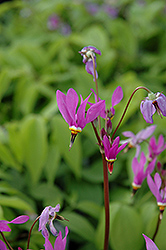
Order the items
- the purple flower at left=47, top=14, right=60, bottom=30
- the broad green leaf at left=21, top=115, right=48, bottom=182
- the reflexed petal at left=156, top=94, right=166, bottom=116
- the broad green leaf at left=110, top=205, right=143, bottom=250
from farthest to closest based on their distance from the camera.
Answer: the purple flower at left=47, top=14, right=60, bottom=30 < the broad green leaf at left=21, top=115, right=48, bottom=182 < the broad green leaf at left=110, top=205, right=143, bottom=250 < the reflexed petal at left=156, top=94, right=166, bottom=116

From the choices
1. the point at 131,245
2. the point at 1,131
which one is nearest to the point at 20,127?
the point at 1,131

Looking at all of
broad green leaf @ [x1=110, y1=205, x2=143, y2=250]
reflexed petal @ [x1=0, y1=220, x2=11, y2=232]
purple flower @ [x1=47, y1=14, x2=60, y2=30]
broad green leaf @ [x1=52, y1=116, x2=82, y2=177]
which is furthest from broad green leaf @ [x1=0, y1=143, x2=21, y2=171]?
purple flower @ [x1=47, y1=14, x2=60, y2=30]

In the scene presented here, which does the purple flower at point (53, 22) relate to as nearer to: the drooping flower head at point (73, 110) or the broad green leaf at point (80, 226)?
the broad green leaf at point (80, 226)

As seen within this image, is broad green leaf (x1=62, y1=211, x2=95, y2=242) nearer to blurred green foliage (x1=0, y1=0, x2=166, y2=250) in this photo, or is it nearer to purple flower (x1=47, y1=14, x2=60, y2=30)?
blurred green foliage (x1=0, y1=0, x2=166, y2=250)

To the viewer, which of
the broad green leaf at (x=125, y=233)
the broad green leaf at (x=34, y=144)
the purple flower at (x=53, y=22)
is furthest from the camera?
the purple flower at (x=53, y=22)

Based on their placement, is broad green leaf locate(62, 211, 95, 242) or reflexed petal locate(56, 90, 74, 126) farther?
broad green leaf locate(62, 211, 95, 242)

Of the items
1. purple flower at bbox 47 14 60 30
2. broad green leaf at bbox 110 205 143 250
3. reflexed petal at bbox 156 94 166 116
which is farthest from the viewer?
purple flower at bbox 47 14 60 30

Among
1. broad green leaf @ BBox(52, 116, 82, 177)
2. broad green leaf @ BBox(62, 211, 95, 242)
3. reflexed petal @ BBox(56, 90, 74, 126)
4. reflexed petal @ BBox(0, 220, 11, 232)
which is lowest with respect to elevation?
broad green leaf @ BBox(62, 211, 95, 242)

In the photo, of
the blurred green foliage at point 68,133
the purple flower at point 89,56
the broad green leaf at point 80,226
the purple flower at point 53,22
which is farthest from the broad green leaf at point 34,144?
the purple flower at point 53,22
